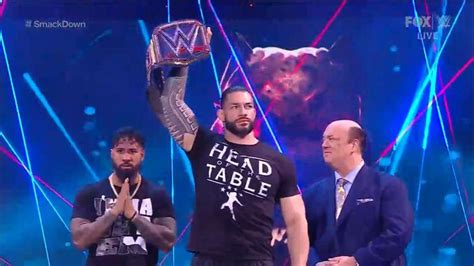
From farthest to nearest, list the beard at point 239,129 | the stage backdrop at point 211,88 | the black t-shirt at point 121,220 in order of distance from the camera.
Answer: the stage backdrop at point 211,88 → the black t-shirt at point 121,220 → the beard at point 239,129

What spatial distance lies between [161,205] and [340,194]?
2.82ft

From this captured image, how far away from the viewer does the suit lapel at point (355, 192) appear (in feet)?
10.5

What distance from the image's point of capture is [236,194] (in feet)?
9.66

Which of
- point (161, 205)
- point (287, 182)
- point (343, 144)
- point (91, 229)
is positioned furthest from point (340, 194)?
point (91, 229)

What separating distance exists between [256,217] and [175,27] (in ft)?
3.07

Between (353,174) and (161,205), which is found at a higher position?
(353,174)

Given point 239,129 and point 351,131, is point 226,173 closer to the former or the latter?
point 239,129

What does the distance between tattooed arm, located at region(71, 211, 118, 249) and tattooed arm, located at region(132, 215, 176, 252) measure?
117 mm

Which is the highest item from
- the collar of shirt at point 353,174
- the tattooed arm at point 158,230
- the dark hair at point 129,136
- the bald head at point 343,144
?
the dark hair at point 129,136

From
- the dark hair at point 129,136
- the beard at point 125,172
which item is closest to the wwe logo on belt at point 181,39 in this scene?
the dark hair at point 129,136

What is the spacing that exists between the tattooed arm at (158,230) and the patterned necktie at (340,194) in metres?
0.79

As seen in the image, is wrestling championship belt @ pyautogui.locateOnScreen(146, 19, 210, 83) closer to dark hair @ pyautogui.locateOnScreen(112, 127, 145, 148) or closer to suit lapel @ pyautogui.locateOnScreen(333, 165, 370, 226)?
dark hair @ pyautogui.locateOnScreen(112, 127, 145, 148)

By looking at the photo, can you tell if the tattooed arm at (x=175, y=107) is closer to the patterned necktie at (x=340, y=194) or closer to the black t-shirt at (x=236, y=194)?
the black t-shirt at (x=236, y=194)

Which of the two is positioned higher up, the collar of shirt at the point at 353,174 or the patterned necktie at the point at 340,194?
the collar of shirt at the point at 353,174
